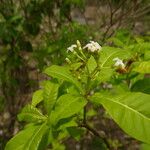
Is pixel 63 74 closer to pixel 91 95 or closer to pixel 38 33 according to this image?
pixel 91 95

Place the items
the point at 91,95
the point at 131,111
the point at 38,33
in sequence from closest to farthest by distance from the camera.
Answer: the point at 131,111 < the point at 91,95 < the point at 38,33

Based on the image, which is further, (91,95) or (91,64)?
(91,64)

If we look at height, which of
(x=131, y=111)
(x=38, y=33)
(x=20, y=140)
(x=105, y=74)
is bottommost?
(x=20, y=140)

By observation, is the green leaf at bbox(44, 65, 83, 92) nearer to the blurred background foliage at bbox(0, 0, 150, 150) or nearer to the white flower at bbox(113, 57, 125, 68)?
the white flower at bbox(113, 57, 125, 68)

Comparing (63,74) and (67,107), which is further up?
(63,74)

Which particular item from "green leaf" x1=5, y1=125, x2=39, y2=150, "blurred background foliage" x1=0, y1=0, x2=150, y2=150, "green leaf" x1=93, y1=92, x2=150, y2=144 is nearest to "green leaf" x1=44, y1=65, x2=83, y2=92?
"green leaf" x1=93, y1=92, x2=150, y2=144

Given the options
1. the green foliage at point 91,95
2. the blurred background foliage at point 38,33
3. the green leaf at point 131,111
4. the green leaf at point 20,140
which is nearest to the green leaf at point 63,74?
the green foliage at point 91,95

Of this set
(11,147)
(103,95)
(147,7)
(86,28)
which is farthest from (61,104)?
(147,7)

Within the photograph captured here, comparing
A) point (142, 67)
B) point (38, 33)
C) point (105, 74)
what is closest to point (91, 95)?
point (105, 74)
